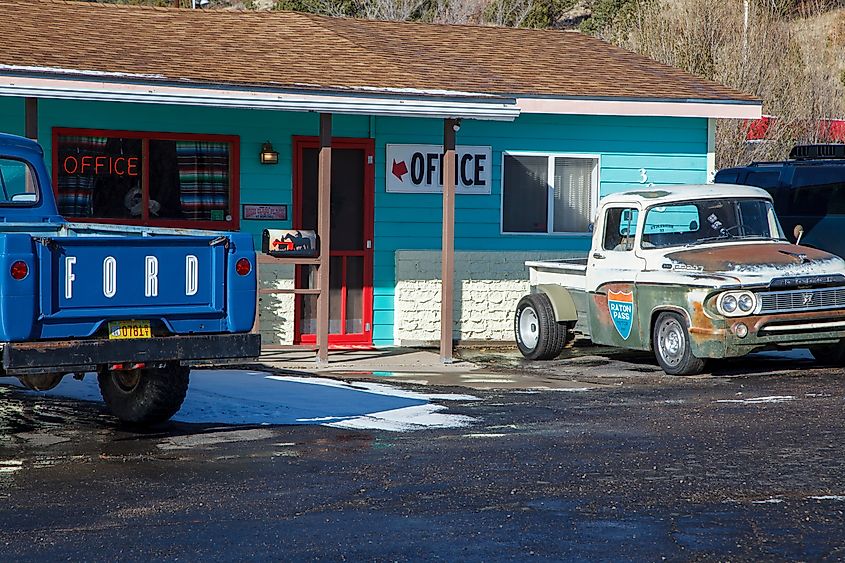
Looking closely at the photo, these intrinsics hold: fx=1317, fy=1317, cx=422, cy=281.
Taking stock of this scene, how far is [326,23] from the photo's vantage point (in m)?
18.2

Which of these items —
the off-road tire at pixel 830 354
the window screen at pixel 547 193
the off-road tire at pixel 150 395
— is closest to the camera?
the off-road tire at pixel 150 395

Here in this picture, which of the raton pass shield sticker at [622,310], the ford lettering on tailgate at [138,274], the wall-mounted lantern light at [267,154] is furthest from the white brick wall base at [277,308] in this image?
the ford lettering on tailgate at [138,274]

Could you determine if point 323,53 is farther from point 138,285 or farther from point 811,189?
point 138,285

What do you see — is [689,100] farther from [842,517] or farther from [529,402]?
[842,517]

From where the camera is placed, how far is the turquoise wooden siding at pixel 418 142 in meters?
15.3

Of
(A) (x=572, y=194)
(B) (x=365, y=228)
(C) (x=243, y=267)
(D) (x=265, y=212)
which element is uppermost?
(A) (x=572, y=194)

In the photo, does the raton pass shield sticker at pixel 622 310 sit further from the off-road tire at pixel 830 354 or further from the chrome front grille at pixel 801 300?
the off-road tire at pixel 830 354

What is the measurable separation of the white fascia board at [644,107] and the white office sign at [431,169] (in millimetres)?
1031

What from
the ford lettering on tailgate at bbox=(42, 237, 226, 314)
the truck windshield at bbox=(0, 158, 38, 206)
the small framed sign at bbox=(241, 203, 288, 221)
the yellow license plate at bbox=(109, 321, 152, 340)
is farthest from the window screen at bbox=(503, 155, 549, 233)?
the yellow license plate at bbox=(109, 321, 152, 340)

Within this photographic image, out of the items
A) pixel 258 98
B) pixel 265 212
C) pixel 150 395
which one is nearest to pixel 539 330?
pixel 265 212

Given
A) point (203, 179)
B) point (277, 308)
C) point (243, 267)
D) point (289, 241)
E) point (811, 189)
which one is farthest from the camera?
point (811, 189)

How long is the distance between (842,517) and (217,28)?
478 inches

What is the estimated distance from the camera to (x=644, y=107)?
16.4 meters

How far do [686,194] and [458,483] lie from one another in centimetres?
721
